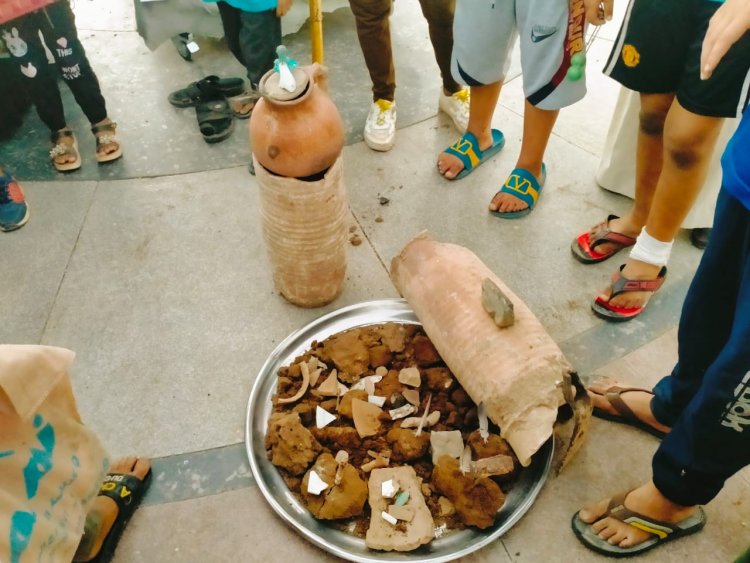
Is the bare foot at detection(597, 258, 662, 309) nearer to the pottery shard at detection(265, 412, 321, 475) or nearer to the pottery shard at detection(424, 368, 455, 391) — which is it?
the pottery shard at detection(424, 368, 455, 391)

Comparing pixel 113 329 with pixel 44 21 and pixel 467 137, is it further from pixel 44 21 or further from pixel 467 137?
pixel 467 137

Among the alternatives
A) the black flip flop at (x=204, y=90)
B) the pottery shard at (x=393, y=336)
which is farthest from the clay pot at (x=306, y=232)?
the black flip flop at (x=204, y=90)

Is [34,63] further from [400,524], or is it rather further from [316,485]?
[400,524]

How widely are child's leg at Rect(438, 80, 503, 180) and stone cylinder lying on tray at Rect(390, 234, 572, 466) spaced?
2.84 feet

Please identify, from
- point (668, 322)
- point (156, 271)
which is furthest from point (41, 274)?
point (668, 322)

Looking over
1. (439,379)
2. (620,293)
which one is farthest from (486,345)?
(620,293)

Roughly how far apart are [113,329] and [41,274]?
45 centimetres

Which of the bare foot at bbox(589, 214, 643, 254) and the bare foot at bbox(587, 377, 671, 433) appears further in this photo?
the bare foot at bbox(589, 214, 643, 254)

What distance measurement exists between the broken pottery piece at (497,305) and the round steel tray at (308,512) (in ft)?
1.29

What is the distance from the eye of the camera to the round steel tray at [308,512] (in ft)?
5.20

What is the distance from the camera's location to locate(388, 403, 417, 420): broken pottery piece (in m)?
1.81

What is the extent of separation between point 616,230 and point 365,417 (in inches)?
50.0

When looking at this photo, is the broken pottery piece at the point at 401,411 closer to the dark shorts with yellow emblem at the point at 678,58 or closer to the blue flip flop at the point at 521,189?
the blue flip flop at the point at 521,189

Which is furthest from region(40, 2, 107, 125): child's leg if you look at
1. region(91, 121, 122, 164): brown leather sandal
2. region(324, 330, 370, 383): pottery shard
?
region(324, 330, 370, 383): pottery shard
